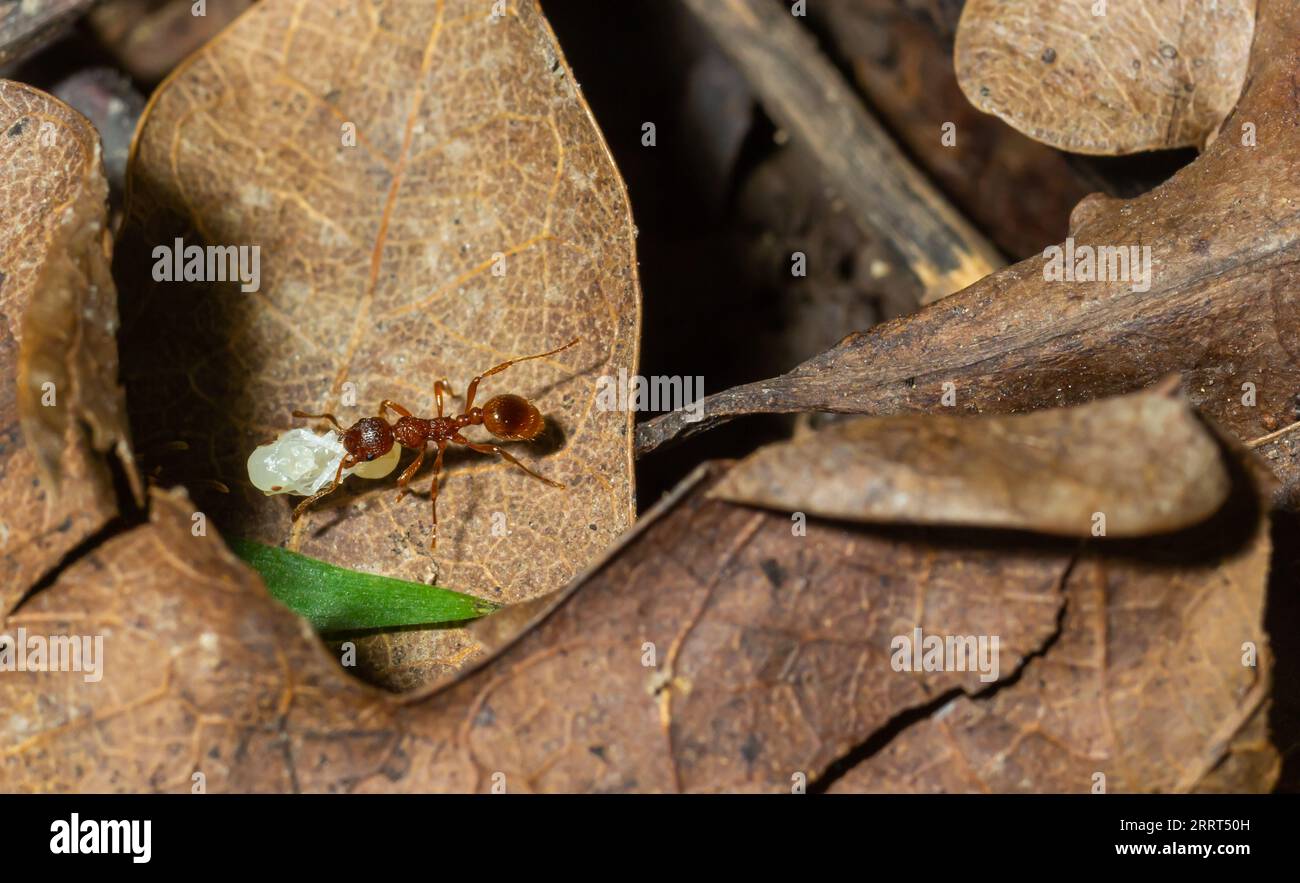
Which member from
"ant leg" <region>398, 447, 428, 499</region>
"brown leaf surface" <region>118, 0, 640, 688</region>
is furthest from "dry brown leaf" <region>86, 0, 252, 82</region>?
"ant leg" <region>398, 447, 428, 499</region>

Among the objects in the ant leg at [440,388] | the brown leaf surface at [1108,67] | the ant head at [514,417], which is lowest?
the ant head at [514,417]

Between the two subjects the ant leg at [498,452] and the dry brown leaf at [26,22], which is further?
the dry brown leaf at [26,22]

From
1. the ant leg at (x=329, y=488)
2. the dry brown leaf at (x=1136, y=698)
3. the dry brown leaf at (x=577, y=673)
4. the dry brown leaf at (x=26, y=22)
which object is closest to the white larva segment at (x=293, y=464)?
the ant leg at (x=329, y=488)

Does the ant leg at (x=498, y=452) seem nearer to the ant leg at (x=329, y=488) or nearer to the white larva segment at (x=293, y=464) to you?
the ant leg at (x=329, y=488)

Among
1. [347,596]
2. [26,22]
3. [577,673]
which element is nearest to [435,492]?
[347,596]

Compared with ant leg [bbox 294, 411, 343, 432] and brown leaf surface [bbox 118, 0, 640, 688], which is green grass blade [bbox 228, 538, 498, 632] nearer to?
brown leaf surface [bbox 118, 0, 640, 688]

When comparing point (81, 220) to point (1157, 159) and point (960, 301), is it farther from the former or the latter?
point (1157, 159)
